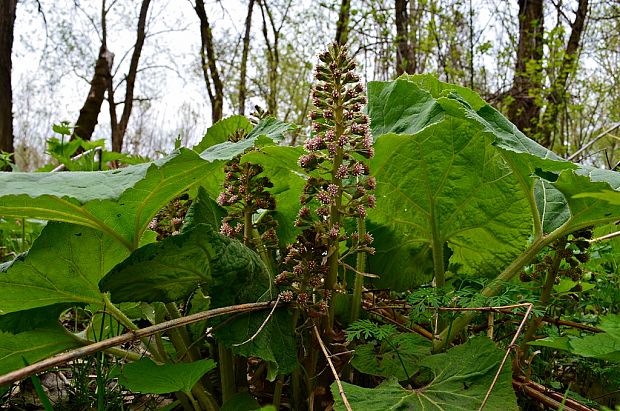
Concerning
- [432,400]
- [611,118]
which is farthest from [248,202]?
[611,118]

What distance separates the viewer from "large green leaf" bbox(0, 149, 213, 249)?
0.84m

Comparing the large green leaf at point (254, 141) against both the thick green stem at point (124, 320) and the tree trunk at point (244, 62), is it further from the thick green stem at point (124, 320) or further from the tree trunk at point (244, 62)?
the tree trunk at point (244, 62)

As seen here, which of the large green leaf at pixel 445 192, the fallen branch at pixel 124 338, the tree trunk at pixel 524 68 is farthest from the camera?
the tree trunk at pixel 524 68

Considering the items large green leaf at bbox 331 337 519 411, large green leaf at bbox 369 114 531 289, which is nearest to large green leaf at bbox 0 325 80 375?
large green leaf at bbox 331 337 519 411

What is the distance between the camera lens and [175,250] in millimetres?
921

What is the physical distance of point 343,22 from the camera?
966cm

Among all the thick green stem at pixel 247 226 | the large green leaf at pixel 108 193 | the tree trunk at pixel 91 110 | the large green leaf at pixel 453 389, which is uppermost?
the tree trunk at pixel 91 110

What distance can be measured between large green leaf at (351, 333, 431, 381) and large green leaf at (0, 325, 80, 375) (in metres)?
0.60

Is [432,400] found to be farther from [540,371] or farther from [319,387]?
[540,371]

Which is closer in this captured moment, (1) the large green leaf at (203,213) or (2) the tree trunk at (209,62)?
(1) the large green leaf at (203,213)

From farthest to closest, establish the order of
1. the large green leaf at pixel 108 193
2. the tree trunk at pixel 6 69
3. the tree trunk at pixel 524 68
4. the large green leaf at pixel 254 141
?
the tree trunk at pixel 524 68 < the tree trunk at pixel 6 69 < the large green leaf at pixel 254 141 < the large green leaf at pixel 108 193

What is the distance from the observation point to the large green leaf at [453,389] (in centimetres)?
91

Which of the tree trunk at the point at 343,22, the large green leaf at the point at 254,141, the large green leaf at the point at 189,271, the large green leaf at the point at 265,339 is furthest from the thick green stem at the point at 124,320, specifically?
the tree trunk at the point at 343,22

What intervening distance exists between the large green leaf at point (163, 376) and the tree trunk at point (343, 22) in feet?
29.2
